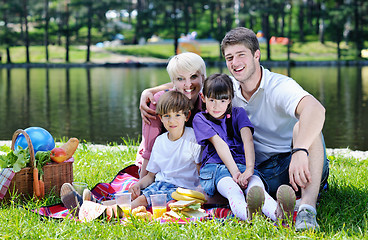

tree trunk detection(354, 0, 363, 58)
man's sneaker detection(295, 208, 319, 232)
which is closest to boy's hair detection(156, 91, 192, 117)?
man's sneaker detection(295, 208, 319, 232)

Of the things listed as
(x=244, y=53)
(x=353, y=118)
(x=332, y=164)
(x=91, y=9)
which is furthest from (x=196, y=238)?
(x=91, y=9)

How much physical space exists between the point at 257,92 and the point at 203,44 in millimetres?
37527

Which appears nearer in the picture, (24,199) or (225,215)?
(225,215)

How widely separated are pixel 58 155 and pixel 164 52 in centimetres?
3431

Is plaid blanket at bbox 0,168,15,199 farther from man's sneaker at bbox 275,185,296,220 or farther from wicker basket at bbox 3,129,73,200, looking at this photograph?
man's sneaker at bbox 275,185,296,220

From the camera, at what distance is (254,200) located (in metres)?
3.01

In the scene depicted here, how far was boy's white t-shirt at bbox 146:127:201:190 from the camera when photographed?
3.78 m

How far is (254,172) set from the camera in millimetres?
3520

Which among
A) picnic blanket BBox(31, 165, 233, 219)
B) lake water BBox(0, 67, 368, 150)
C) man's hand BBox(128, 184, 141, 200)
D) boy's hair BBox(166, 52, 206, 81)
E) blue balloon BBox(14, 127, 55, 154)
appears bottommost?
→ lake water BBox(0, 67, 368, 150)

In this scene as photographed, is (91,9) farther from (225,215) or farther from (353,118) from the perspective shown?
(225,215)

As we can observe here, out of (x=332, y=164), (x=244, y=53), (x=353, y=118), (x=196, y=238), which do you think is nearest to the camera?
(x=196, y=238)

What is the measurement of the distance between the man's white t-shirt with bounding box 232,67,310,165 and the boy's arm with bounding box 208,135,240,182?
357mm

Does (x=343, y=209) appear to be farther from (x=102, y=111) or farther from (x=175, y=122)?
(x=102, y=111)

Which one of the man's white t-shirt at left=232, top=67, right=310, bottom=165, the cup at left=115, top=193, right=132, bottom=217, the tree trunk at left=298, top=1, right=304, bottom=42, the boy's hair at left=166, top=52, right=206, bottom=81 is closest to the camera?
the cup at left=115, top=193, right=132, bottom=217
